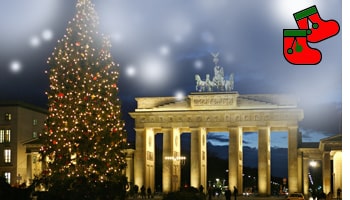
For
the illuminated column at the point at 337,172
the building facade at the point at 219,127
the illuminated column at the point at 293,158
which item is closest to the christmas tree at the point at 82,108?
the illuminated column at the point at 337,172

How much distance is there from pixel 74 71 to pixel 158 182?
88.1 meters

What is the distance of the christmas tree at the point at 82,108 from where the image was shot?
118 feet

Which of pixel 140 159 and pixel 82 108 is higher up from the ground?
pixel 82 108

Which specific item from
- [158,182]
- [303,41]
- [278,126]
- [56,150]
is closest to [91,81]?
[56,150]

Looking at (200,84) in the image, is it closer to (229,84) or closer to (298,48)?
(229,84)

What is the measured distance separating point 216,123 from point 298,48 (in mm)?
69064

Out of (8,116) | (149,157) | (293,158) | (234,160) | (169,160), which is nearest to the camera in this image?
(293,158)

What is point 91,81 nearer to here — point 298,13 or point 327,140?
point 298,13

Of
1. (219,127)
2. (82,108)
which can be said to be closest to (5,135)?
(219,127)

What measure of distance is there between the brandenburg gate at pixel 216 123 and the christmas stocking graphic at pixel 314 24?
67.2m

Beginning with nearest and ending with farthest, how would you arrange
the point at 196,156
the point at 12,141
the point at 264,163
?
the point at 264,163, the point at 196,156, the point at 12,141

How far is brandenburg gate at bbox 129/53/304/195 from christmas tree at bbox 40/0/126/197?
126ft

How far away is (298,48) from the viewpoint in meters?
7.55

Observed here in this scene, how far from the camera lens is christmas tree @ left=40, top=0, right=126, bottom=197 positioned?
35906 millimetres
